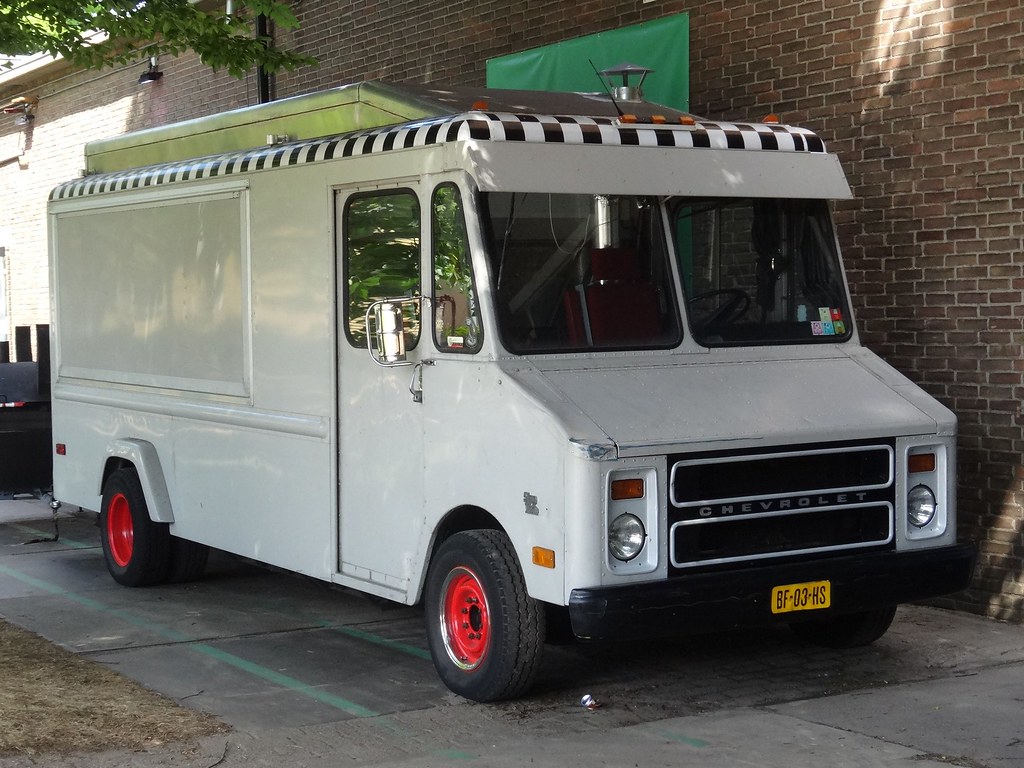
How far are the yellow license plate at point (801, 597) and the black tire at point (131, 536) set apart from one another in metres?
4.53

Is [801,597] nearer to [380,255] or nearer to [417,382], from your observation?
[417,382]

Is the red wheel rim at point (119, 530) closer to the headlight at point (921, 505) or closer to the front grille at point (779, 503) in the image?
the front grille at point (779, 503)

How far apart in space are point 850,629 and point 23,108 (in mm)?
17414

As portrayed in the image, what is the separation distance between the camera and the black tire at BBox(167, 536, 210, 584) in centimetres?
945

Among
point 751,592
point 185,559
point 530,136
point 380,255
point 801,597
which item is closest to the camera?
point 751,592

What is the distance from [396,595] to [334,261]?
1.70 meters

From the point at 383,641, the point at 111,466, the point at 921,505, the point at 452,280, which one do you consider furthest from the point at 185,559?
the point at 921,505

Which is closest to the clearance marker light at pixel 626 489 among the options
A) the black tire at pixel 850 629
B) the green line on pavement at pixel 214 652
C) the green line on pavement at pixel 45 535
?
the green line on pavement at pixel 214 652

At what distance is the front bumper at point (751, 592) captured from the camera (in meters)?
5.89

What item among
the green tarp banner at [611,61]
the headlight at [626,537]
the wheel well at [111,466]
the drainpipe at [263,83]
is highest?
the drainpipe at [263,83]

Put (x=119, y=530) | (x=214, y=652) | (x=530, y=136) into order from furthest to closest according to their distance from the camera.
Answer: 1. (x=119, y=530)
2. (x=214, y=652)
3. (x=530, y=136)

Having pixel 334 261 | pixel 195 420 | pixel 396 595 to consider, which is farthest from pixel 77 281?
pixel 396 595

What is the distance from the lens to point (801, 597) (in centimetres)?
633

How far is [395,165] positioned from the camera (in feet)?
22.5
